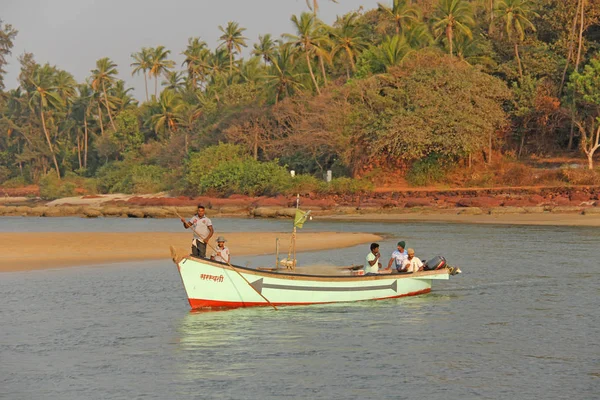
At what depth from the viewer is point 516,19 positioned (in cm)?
5891

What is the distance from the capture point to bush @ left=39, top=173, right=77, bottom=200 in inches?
3391

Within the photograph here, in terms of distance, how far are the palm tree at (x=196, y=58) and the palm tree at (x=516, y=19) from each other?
46.5 meters

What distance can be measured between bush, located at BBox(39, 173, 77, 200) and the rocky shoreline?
21724 mm

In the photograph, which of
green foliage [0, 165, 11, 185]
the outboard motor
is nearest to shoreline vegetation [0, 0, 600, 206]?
the outboard motor

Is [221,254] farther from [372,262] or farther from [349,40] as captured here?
[349,40]

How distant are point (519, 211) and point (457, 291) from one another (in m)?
26.9

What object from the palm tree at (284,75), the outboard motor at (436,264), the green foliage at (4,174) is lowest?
the outboard motor at (436,264)

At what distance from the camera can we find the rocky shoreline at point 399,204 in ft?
158

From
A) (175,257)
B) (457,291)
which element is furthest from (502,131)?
(175,257)

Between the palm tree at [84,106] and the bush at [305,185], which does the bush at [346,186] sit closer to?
the bush at [305,185]

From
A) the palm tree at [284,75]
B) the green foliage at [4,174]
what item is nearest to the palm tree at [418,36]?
the palm tree at [284,75]

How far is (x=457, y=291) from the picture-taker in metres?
22.1

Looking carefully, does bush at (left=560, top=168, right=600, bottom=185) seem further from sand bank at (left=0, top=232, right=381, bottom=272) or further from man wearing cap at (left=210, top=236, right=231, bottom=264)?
man wearing cap at (left=210, top=236, right=231, bottom=264)

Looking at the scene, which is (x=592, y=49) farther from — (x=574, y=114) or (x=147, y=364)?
(x=147, y=364)
